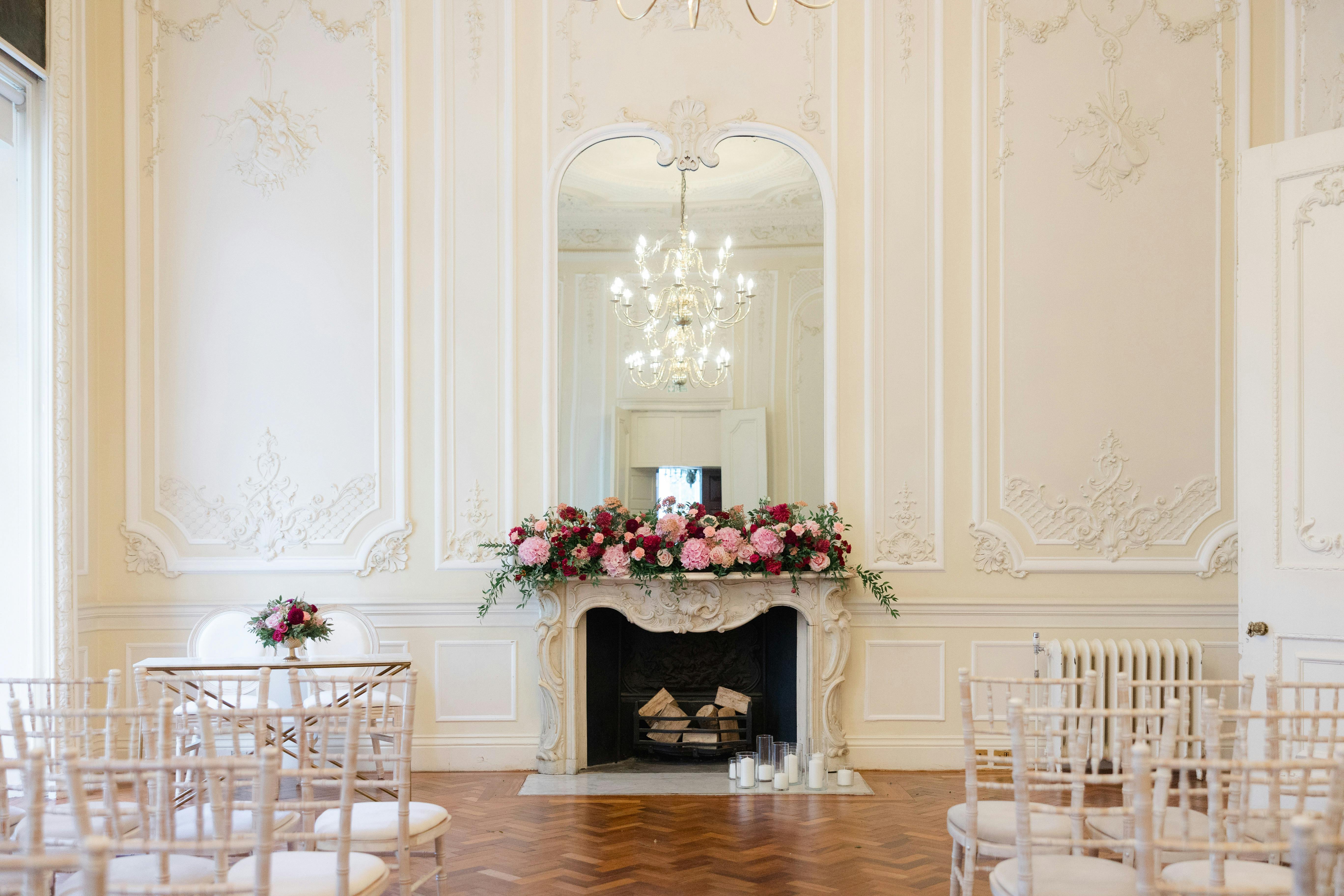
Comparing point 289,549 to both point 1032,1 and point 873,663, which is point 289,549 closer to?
point 873,663

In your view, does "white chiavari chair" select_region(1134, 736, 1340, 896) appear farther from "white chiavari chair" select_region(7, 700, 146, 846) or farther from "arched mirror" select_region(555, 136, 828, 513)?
"arched mirror" select_region(555, 136, 828, 513)

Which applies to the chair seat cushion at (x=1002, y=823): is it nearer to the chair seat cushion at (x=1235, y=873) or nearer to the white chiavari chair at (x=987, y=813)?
Result: the white chiavari chair at (x=987, y=813)

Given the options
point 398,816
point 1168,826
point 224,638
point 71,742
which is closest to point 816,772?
point 1168,826

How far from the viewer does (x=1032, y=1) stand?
5566 millimetres

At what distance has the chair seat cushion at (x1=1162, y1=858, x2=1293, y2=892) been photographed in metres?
2.39

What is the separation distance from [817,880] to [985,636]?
2.18 meters

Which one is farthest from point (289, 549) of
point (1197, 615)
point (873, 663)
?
point (1197, 615)

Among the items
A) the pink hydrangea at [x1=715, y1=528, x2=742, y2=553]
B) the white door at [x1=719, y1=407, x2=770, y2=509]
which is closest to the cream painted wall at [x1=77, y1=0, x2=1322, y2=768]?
the white door at [x1=719, y1=407, x2=770, y2=509]

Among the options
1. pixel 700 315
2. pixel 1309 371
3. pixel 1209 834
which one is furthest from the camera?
pixel 700 315

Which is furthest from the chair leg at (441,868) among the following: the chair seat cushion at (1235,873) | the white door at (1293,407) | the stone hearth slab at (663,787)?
the white door at (1293,407)

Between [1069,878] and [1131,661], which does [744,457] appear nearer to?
[1131,661]

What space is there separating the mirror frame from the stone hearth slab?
4.82 ft

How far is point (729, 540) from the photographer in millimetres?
5137

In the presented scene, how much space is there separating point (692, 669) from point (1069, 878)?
3244 mm
